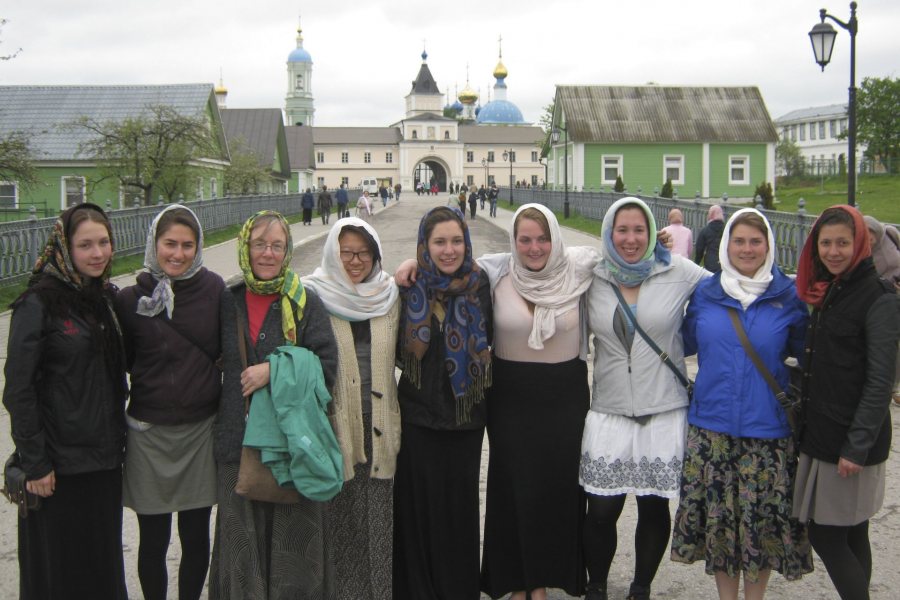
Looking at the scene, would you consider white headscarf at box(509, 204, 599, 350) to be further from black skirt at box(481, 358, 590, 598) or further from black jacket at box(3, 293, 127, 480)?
black jacket at box(3, 293, 127, 480)

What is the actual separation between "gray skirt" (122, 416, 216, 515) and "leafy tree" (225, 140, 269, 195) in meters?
36.0

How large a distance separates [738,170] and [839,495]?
38.5 m

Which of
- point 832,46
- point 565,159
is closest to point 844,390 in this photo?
point 832,46

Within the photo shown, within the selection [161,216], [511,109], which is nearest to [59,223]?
[161,216]

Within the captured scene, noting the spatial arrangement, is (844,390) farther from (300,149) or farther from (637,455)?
(300,149)

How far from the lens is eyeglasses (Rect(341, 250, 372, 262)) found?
3.62 m

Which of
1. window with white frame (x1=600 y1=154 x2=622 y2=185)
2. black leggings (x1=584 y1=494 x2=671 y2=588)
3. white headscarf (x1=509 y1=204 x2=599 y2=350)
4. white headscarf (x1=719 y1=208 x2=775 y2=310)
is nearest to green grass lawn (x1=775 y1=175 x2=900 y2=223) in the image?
window with white frame (x1=600 y1=154 x2=622 y2=185)

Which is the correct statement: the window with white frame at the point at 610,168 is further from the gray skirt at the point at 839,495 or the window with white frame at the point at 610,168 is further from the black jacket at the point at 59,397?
the black jacket at the point at 59,397

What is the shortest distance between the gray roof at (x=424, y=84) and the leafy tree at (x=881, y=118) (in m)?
66.2

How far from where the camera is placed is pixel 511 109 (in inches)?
4641

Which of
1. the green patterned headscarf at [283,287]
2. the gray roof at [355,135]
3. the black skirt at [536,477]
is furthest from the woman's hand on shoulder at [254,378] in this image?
the gray roof at [355,135]

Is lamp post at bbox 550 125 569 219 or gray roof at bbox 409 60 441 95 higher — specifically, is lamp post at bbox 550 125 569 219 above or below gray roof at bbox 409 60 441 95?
below

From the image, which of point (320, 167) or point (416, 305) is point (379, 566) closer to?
point (416, 305)

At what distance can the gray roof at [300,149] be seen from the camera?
69.1 meters
